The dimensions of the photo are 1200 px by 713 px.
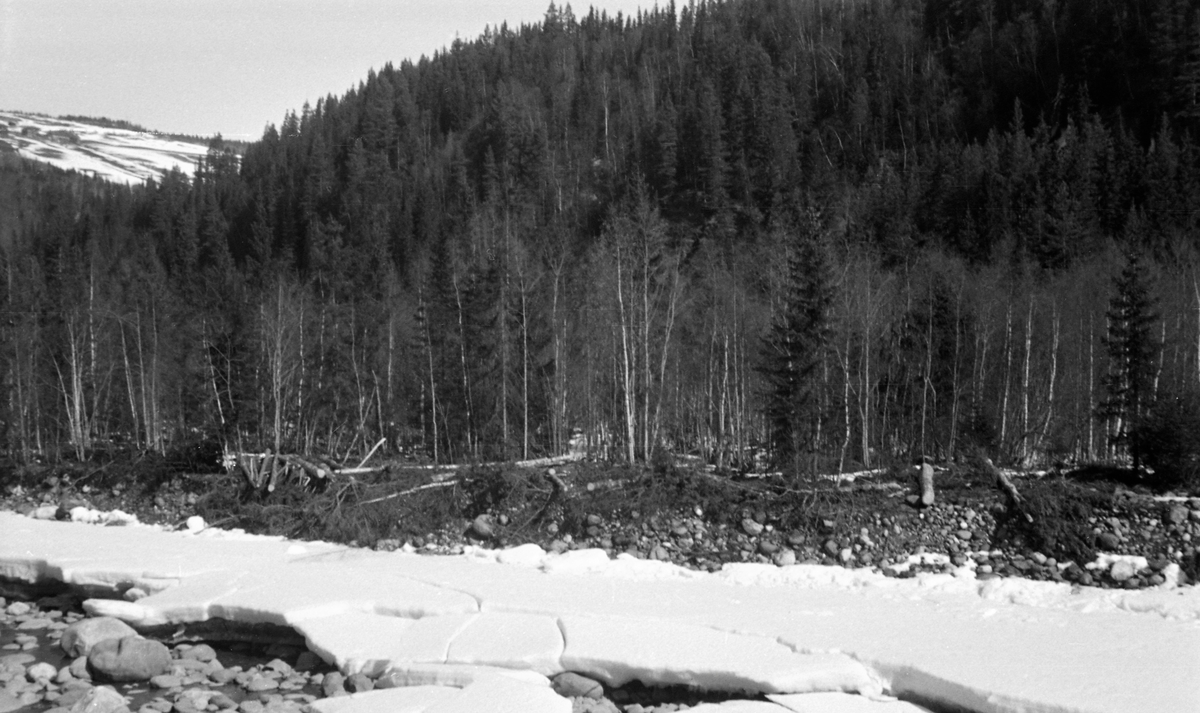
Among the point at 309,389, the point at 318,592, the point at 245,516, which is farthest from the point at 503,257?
the point at 318,592

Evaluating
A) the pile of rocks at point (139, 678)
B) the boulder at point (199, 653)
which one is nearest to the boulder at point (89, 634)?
the pile of rocks at point (139, 678)

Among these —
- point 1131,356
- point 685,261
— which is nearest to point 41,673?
point 1131,356

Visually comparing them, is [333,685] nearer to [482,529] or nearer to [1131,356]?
[482,529]

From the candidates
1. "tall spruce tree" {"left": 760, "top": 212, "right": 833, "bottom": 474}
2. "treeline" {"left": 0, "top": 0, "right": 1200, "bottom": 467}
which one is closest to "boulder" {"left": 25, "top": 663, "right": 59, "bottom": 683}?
"treeline" {"left": 0, "top": 0, "right": 1200, "bottom": 467}

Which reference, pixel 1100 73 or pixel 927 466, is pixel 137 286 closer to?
pixel 927 466

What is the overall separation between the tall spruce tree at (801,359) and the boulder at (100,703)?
14.9 m

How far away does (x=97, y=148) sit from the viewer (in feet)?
517

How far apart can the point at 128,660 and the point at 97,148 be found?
17880cm

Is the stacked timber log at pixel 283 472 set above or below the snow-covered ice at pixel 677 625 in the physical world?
above

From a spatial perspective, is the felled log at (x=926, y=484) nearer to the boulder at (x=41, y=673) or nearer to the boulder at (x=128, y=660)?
the boulder at (x=128, y=660)

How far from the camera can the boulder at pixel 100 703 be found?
8336mm

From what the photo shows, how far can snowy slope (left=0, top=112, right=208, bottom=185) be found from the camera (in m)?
136

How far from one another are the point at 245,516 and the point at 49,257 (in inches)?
2340

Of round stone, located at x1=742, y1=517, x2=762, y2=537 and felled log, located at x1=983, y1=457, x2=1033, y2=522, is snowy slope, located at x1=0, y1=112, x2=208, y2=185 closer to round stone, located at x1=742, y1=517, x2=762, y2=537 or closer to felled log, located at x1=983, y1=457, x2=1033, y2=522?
round stone, located at x1=742, y1=517, x2=762, y2=537
